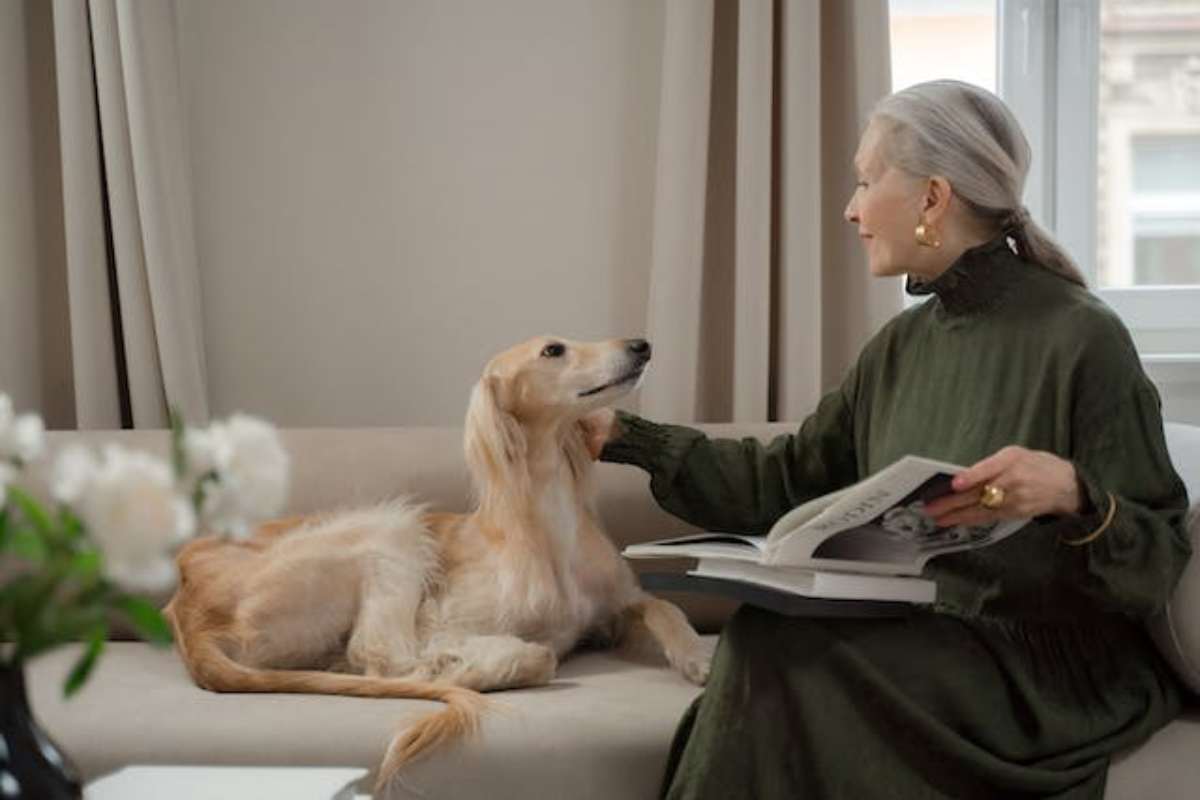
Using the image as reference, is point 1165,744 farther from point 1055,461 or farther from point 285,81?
point 285,81

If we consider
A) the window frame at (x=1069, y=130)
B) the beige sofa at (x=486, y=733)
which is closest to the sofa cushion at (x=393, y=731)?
the beige sofa at (x=486, y=733)

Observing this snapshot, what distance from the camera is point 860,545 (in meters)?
1.88

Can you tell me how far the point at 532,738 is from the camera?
6.31ft

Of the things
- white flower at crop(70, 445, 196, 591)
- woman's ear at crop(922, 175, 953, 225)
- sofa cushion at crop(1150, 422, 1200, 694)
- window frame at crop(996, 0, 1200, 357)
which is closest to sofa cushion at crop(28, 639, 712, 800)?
sofa cushion at crop(1150, 422, 1200, 694)

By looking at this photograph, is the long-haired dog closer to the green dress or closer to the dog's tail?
the dog's tail

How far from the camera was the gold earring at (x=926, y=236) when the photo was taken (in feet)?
6.87

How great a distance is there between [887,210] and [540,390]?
57cm

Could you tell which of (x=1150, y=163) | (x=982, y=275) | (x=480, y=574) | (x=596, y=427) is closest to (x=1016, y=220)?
(x=982, y=275)

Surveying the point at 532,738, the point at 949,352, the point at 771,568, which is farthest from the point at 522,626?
the point at 949,352

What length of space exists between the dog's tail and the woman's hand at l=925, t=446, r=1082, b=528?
25.0 inches

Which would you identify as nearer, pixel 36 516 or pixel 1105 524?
pixel 36 516

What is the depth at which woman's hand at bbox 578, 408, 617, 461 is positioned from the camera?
7.72 feet

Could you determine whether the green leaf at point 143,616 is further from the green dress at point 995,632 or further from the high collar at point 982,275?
the high collar at point 982,275

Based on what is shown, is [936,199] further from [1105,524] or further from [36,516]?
[36,516]
